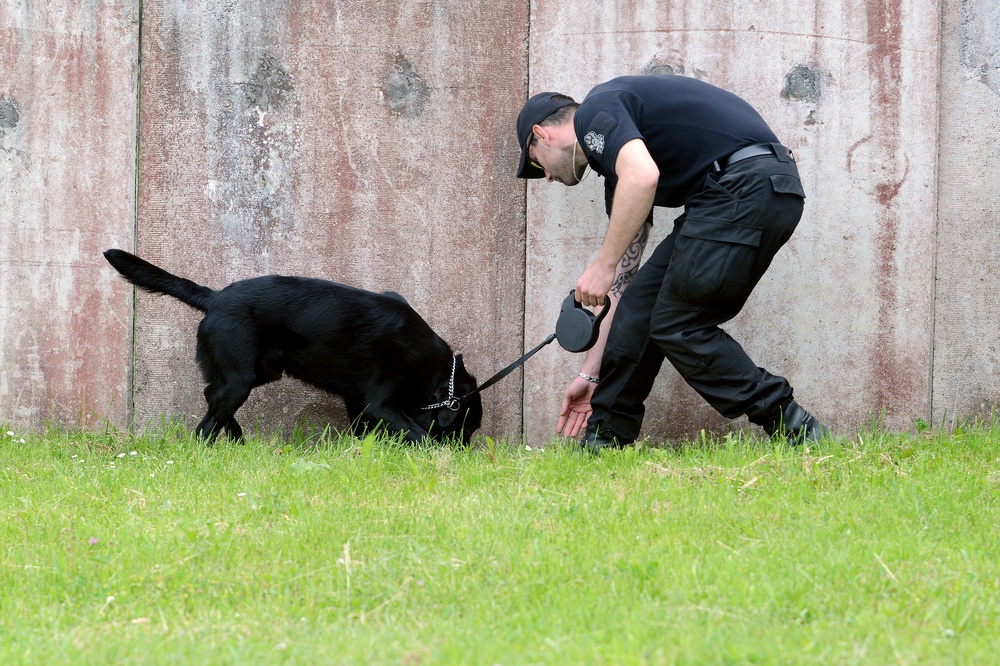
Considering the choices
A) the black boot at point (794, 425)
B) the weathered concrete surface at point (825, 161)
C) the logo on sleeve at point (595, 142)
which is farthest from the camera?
the weathered concrete surface at point (825, 161)

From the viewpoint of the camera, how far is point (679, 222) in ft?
12.9

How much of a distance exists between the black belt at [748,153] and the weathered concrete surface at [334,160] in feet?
4.06

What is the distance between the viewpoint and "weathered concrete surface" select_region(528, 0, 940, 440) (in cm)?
454

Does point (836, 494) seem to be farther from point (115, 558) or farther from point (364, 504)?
point (115, 558)

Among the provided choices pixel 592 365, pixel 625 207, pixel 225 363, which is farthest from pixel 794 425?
pixel 225 363

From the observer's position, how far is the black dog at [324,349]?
167 inches

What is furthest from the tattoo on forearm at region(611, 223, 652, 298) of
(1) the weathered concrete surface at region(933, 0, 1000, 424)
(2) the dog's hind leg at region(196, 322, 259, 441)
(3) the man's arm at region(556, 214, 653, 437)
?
(2) the dog's hind leg at region(196, 322, 259, 441)

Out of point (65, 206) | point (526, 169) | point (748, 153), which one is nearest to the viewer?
point (748, 153)

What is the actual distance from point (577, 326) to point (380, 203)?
4.41 ft

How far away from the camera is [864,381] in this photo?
15.1 ft

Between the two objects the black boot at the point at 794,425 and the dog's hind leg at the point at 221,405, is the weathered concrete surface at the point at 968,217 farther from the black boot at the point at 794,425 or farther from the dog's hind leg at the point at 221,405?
the dog's hind leg at the point at 221,405

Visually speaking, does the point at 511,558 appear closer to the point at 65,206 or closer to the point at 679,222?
the point at 679,222

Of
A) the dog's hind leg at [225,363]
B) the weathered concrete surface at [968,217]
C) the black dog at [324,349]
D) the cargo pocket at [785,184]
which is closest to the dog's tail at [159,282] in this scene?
the black dog at [324,349]

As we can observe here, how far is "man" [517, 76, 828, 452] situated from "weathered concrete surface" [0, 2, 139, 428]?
214 centimetres
